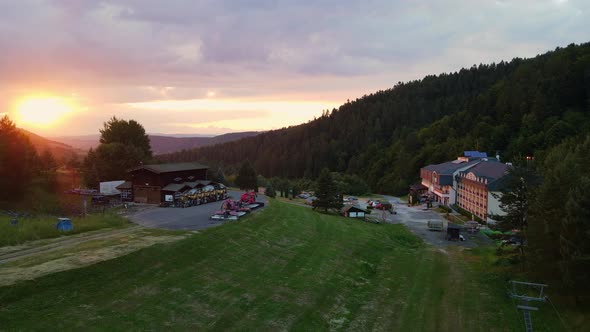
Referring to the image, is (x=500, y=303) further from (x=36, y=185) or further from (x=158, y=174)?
(x=36, y=185)

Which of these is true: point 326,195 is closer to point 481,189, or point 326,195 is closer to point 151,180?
point 481,189

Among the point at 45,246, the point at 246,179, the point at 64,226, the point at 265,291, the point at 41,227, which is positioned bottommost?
the point at 265,291

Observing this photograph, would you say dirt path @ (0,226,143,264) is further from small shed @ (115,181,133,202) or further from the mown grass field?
small shed @ (115,181,133,202)

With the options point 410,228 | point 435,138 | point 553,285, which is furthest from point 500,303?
point 435,138

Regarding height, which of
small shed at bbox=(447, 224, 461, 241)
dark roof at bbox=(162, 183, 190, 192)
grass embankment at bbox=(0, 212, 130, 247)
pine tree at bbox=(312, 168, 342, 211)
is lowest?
small shed at bbox=(447, 224, 461, 241)

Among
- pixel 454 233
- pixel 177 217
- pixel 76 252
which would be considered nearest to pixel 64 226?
pixel 76 252

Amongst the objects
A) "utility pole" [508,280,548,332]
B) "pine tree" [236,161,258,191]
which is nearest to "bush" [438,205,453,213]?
"pine tree" [236,161,258,191]
